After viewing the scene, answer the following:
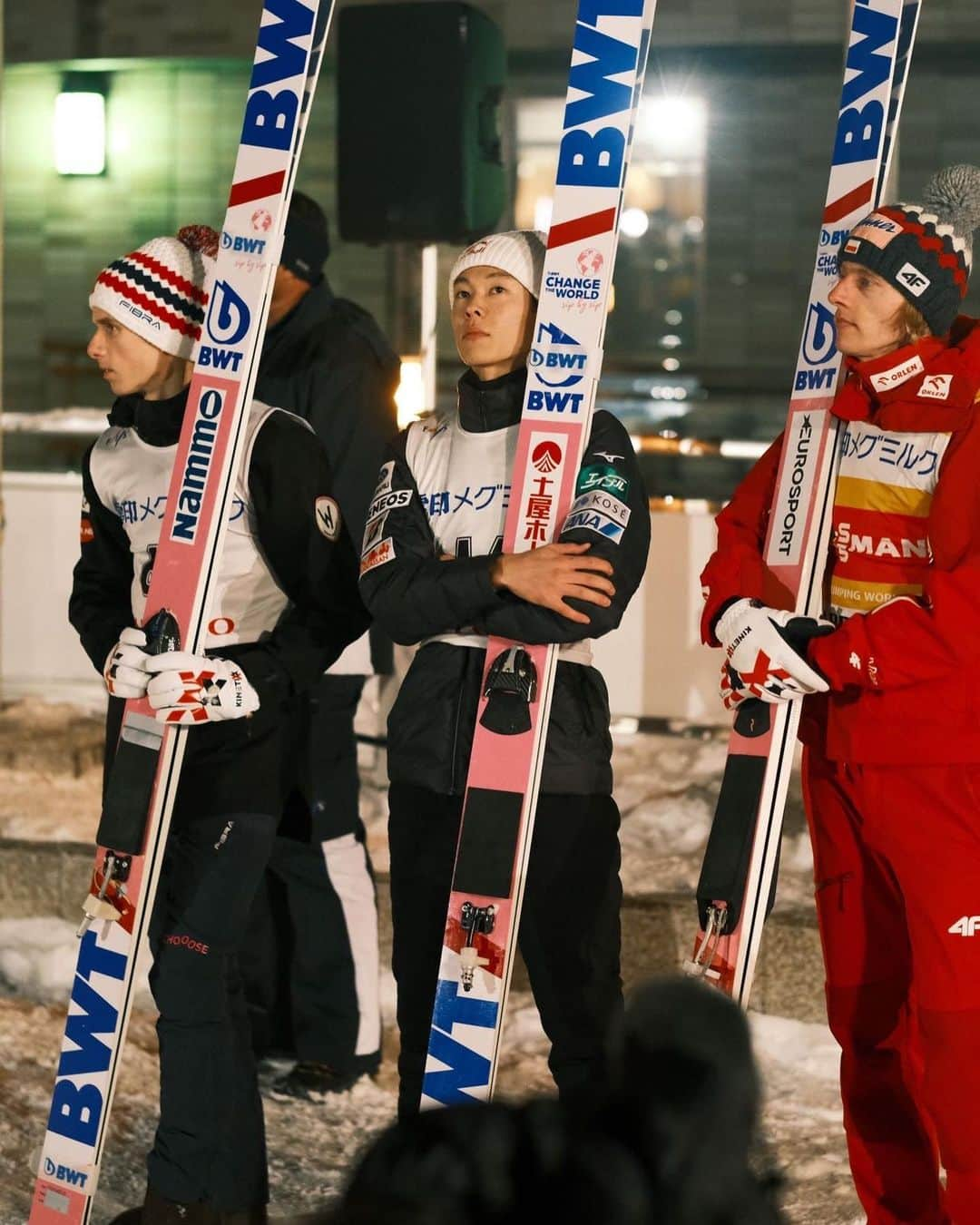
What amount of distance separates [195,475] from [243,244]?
1.44ft

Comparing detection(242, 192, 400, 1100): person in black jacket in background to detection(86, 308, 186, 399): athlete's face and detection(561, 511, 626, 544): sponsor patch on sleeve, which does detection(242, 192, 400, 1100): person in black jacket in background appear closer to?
detection(86, 308, 186, 399): athlete's face

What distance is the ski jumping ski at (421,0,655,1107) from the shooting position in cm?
282

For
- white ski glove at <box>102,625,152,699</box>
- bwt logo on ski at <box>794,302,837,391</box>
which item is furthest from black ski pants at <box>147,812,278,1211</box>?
bwt logo on ski at <box>794,302,837,391</box>

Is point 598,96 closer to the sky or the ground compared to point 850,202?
closer to the sky

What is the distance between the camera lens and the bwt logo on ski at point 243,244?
10.4ft

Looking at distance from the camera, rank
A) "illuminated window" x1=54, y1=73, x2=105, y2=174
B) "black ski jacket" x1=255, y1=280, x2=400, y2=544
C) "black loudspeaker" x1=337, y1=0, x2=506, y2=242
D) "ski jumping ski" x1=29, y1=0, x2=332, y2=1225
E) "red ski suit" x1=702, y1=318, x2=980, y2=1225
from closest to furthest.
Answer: "red ski suit" x1=702, y1=318, x2=980, y2=1225
"ski jumping ski" x1=29, y1=0, x2=332, y2=1225
"black ski jacket" x1=255, y1=280, x2=400, y2=544
"black loudspeaker" x1=337, y1=0, x2=506, y2=242
"illuminated window" x1=54, y1=73, x2=105, y2=174

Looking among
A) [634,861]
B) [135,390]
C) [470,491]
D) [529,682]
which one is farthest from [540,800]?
[634,861]

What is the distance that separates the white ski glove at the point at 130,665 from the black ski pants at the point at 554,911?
0.46m

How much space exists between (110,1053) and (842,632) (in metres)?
1.42

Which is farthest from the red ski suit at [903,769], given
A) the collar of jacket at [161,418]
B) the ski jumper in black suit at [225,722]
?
the collar of jacket at [161,418]

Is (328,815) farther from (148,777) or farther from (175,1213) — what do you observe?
(175,1213)

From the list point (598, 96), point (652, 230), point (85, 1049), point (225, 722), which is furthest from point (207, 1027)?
point (652, 230)

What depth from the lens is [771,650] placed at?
278 centimetres

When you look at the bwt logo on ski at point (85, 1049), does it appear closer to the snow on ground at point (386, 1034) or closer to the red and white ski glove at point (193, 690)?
the snow on ground at point (386, 1034)
